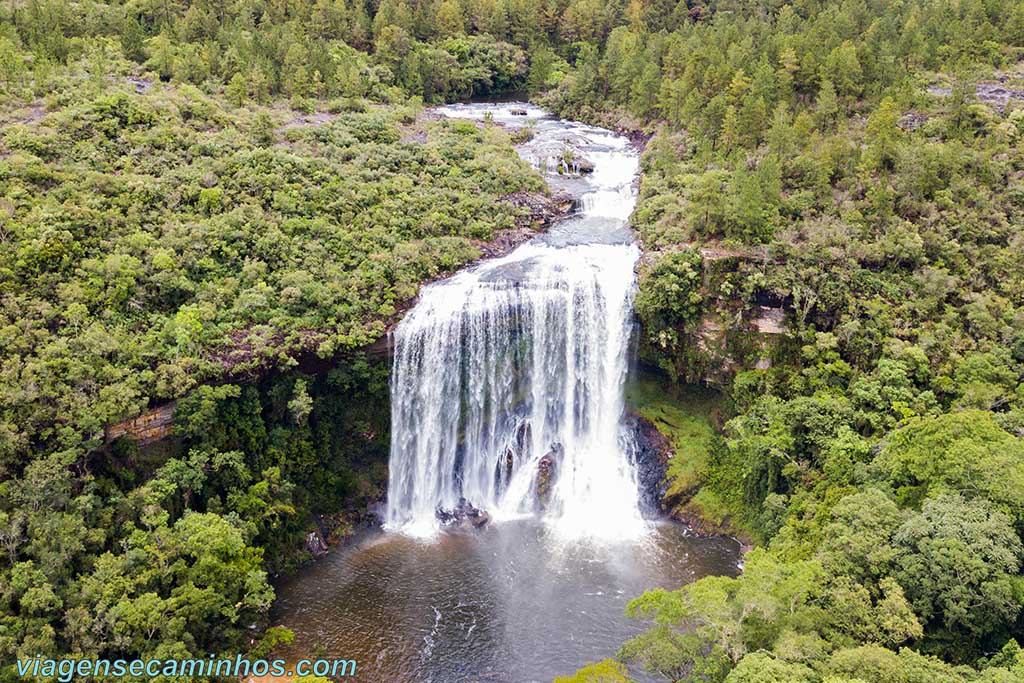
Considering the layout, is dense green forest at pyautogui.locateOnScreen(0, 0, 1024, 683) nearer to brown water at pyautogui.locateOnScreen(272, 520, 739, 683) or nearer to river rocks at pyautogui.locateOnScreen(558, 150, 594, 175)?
brown water at pyautogui.locateOnScreen(272, 520, 739, 683)

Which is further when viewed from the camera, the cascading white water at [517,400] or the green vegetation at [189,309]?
the cascading white water at [517,400]

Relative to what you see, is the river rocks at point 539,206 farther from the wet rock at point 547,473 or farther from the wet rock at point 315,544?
the wet rock at point 315,544

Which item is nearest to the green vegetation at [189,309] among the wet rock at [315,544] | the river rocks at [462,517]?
the wet rock at [315,544]

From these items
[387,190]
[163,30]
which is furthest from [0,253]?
[163,30]

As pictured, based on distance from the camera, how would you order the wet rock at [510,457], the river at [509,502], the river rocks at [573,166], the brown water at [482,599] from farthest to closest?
the river rocks at [573,166] < the wet rock at [510,457] < the river at [509,502] < the brown water at [482,599]

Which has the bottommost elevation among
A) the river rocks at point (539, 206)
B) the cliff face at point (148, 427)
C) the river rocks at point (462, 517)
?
the river rocks at point (462, 517)

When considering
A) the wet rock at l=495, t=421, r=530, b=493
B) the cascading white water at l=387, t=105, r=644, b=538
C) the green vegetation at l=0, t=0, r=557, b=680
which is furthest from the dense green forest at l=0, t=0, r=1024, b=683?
the wet rock at l=495, t=421, r=530, b=493
